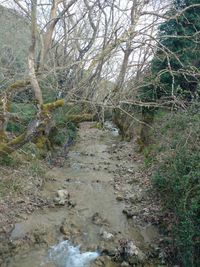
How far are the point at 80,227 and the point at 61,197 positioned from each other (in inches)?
55.9

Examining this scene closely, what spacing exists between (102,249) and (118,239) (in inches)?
20.3

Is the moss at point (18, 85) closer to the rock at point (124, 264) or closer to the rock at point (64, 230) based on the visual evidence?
the rock at point (64, 230)

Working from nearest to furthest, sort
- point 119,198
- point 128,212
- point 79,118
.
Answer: point 128,212 → point 119,198 → point 79,118

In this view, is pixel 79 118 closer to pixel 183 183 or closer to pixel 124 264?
pixel 183 183

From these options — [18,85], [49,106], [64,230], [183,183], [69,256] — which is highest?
[18,85]

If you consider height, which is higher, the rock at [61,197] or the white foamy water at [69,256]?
the rock at [61,197]

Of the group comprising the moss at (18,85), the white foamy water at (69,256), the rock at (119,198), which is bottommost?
the white foamy water at (69,256)

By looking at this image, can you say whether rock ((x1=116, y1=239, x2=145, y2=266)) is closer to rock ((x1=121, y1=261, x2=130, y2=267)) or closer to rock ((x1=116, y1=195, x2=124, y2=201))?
rock ((x1=121, y1=261, x2=130, y2=267))

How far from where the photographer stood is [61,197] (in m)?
8.24

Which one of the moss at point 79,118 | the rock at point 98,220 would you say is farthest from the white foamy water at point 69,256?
the moss at point 79,118

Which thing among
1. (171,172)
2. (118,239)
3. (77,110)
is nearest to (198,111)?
(171,172)

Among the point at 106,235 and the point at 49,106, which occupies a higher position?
the point at 49,106

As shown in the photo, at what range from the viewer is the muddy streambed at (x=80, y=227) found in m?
5.91

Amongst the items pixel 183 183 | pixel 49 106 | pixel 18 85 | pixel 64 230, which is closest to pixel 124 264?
pixel 64 230
